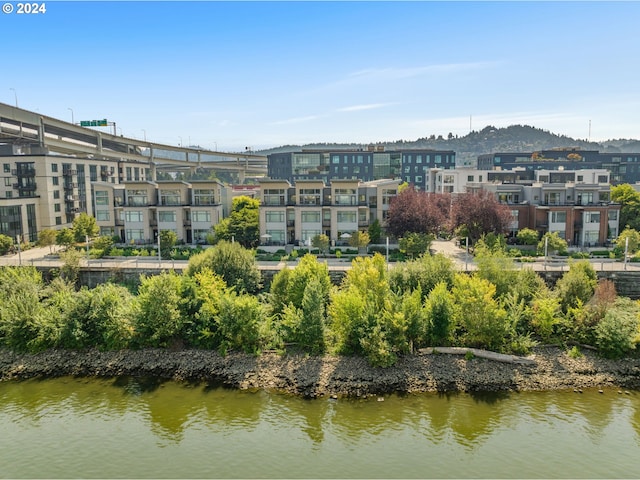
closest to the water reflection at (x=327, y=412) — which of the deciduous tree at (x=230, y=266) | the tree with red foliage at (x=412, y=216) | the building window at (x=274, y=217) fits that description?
the deciduous tree at (x=230, y=266)

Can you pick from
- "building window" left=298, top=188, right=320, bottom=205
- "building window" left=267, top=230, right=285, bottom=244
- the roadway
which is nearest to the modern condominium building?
the roadway

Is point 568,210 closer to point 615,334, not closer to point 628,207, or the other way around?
point 628,207

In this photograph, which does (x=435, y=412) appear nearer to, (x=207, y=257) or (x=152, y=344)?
(x=152, y=344)

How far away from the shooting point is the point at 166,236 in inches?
1516

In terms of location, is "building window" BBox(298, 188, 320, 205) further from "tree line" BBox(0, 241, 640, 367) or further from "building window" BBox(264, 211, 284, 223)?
"tree line" BBox(0, 241, 640, 367)

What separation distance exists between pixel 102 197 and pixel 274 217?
1550 cm

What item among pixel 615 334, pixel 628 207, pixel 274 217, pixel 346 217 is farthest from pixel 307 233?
pixel 628 207

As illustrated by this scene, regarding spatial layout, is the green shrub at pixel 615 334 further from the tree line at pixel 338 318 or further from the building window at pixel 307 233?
the building window at pixel 307 233

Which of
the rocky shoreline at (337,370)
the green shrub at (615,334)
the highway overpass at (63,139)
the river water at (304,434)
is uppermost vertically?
the highway overpass at (63,139)

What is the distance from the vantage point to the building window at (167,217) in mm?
43156

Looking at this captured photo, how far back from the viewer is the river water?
16.3 meters

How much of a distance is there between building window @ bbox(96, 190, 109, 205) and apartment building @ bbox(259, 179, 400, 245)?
13761 mm

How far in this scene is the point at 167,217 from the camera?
43219 mm

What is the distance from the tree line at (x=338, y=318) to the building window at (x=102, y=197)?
19394mm
